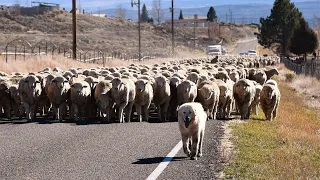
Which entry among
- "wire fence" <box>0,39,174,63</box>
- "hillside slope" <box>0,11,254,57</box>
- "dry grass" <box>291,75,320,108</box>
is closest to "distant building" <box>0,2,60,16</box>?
"hillside slope" <box>0,11,254,57</box>

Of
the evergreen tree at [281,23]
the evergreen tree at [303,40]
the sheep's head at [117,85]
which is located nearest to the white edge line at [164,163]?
the sheep's head at [117,85]

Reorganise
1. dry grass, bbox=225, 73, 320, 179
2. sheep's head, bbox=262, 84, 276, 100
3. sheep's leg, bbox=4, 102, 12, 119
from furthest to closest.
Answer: sheep's head, bbox=262, 84, 276, 100, sheep's leg, bbox=4, 102, 12, 119, dry grass, bbox=225, 73, 320, 179

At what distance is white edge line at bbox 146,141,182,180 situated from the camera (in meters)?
11.4

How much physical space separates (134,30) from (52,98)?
355ft

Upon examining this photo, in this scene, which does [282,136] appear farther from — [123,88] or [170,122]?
[123,88]

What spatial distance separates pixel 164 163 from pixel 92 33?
322 ft

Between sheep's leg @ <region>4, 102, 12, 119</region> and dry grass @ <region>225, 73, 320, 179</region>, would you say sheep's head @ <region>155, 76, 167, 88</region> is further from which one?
sheep's leg @ <region>4, 102, 12, 119</region>

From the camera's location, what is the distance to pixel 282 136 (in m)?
17.1

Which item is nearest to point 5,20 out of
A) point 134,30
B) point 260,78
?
point 134,30

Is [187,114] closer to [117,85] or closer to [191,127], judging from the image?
[191,127]

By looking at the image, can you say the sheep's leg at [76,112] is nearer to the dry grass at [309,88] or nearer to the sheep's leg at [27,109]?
the sheep's leg at [27,109]

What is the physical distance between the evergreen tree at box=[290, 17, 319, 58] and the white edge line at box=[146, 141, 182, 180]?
7618 cm

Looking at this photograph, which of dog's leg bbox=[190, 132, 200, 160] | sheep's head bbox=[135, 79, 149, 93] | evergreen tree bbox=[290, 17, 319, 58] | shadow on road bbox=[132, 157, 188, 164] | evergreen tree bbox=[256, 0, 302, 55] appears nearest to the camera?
shadow on road bbox=[132, 157, 188, 164]

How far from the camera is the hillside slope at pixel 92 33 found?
88250 millimetres
